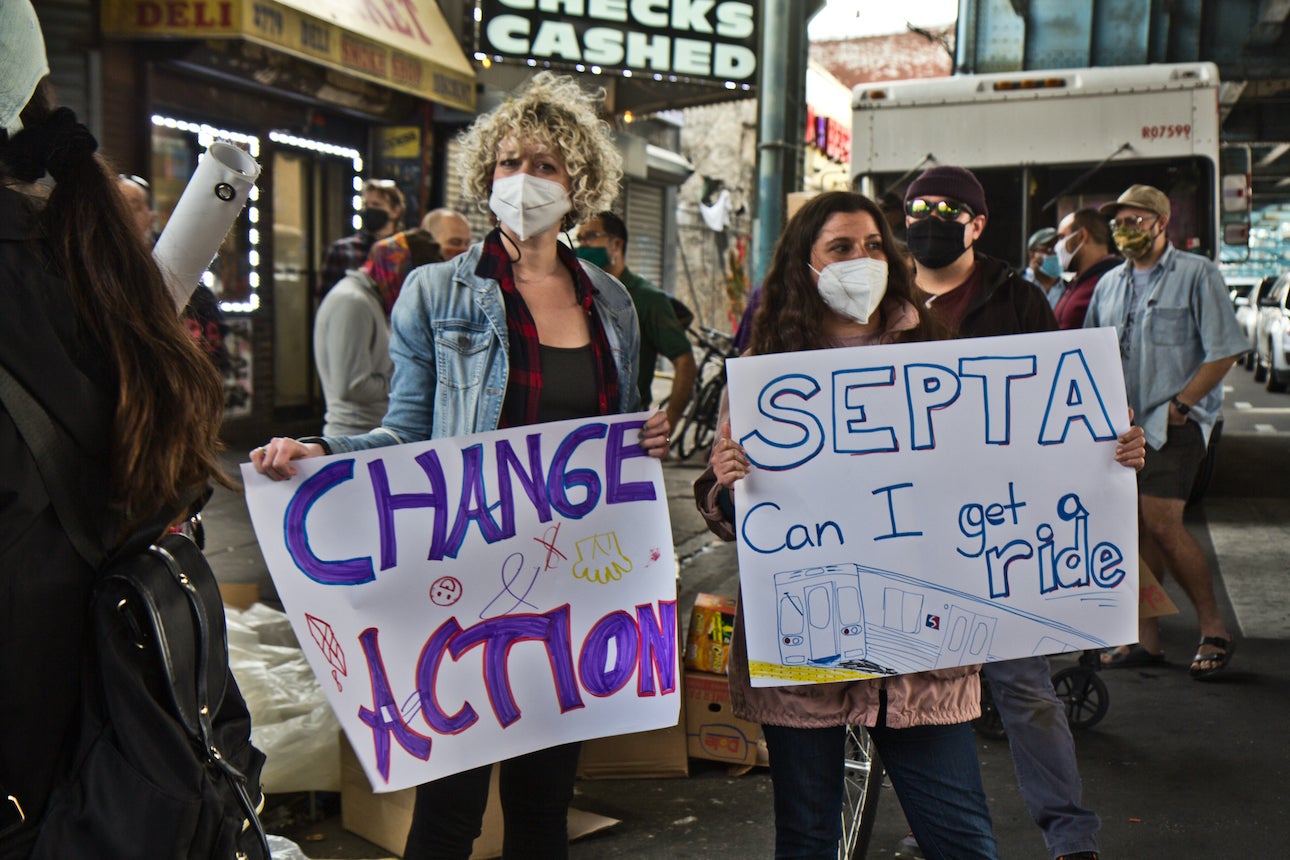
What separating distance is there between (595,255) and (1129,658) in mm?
2981

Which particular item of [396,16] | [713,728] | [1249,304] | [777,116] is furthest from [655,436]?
[1249,304]

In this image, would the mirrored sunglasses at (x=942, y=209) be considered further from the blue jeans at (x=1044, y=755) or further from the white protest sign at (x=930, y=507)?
the blue jeans at (x=1044, y=755)

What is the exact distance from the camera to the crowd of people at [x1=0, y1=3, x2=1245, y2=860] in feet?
5.32

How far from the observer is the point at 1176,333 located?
222 inches

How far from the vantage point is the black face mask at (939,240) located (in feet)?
12.5

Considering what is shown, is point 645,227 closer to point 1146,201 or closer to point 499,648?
point 1146,201

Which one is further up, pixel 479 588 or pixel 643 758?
pixel 479 588

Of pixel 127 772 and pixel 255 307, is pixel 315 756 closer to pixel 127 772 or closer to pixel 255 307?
pixel 127 772

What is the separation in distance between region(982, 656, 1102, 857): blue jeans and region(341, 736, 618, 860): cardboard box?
134 cm

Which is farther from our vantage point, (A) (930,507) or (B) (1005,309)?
(B) (1005,309)

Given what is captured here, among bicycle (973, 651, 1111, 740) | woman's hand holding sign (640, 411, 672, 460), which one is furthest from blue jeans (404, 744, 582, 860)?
bicycle (973, 651, 1111, 740)

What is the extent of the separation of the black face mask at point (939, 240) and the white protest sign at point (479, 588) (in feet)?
4.45

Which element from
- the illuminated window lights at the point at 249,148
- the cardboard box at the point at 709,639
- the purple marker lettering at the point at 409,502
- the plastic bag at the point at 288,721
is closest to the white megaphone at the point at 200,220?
the purple marker lettering at the point at 409,502

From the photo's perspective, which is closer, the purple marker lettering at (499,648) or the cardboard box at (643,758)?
the purple marker lettering at (499,648)
